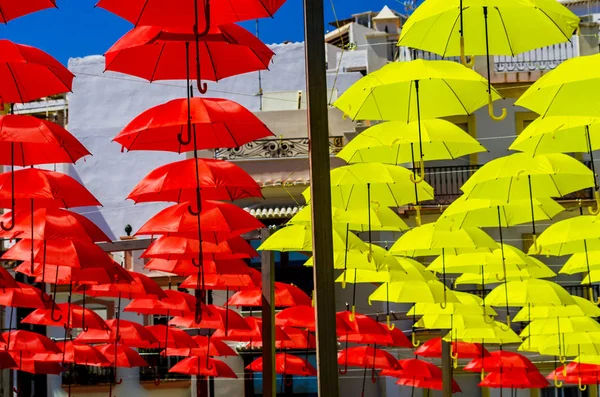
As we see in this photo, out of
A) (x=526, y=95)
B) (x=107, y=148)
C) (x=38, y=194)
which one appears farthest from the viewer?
(x=107, y=148)

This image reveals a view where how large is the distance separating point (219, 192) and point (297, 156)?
1721 cm

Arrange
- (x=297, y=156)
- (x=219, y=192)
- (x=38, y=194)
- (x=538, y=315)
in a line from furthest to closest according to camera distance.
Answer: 1. (x=297, y=156)
2. (x=538, y=315)
3. (x=219, y=192)
4. (x=38, y=194)

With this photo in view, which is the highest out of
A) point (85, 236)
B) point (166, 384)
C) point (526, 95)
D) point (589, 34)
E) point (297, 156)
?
point (589, 34)

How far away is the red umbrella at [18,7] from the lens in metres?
9.84

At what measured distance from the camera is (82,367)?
3316cm

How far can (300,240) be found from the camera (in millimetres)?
16078

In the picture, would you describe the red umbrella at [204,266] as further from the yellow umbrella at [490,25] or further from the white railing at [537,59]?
the white railing at [537,59]

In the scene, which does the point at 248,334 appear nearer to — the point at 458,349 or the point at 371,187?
the point at 458,349

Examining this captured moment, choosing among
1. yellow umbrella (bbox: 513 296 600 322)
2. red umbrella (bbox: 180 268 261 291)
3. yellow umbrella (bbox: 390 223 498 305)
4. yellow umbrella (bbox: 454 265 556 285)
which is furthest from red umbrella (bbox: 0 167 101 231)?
yellow umbrella (bbox: 513 296 600 322)

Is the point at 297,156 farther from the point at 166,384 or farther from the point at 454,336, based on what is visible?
the point at 454,336

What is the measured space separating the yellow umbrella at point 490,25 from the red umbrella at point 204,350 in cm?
1449

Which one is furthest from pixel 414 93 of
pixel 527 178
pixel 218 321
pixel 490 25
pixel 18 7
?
pixel 218 321

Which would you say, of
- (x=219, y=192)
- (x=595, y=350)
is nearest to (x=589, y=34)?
(x=595, y=350)

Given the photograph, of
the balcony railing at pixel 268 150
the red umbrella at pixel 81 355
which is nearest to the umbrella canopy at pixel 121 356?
the red umbrella at pixel 81 355
